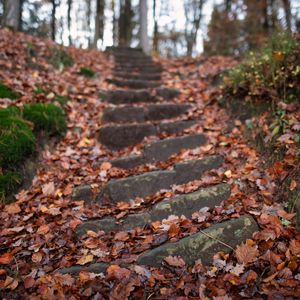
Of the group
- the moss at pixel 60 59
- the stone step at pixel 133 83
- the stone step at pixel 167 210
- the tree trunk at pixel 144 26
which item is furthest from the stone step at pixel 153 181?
the tree trunk at pixel 144 26

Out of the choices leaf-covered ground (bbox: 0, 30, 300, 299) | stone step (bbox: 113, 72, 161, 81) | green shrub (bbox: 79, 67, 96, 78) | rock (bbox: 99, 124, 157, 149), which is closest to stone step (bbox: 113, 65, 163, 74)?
stone step (bbox: 113, 72, 161, 81)

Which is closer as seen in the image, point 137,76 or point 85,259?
point 85,259

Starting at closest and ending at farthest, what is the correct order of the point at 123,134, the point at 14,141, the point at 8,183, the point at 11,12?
the point at 8,183, the point at 14,141, the point at 123,134, the point at 11,12

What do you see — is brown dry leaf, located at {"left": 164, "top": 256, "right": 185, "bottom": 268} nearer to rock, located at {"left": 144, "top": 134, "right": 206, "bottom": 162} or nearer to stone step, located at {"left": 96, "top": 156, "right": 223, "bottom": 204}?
stone step, located at {"left": 96, "top": 156, "right": 223, "bottom": 204}

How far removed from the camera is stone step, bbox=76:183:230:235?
3.08 metres

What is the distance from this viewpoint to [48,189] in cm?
370

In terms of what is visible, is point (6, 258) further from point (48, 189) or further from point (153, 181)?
point (153, 181)

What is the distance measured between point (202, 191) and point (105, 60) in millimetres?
7018

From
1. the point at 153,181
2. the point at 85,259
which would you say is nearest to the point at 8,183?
the point at 85,259

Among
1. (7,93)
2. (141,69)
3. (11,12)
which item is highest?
(11,12)

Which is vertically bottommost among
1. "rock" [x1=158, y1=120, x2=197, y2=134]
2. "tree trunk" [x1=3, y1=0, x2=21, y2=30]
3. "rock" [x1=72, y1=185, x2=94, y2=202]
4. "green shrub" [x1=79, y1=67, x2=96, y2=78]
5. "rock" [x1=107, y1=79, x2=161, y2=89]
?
"rock" [x1=72, y1=185, x2=94, y2=202]

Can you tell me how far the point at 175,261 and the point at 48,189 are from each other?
201cm

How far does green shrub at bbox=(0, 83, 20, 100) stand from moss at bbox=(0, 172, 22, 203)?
5.58 feet

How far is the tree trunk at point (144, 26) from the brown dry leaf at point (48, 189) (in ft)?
29.6
